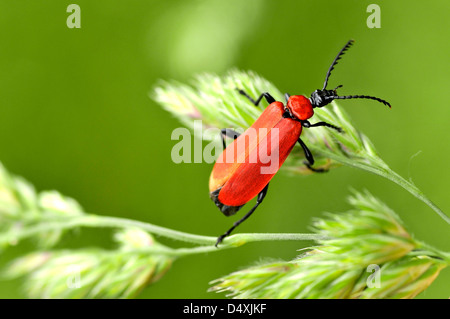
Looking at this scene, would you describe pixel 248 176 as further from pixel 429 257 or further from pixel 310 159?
pixel 429 257

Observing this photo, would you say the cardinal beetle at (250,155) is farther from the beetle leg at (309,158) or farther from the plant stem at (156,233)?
the plant stem at (156,233)

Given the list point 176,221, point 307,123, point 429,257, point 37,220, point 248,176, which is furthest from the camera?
point 176,221

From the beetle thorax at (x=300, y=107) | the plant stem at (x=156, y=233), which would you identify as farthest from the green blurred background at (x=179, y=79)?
the plant stem at (x=156, y=233)

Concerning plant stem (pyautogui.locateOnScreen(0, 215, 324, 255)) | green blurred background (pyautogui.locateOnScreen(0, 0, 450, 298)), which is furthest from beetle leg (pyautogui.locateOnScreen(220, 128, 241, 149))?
green blurred background (pyautogui.locateOnScreen(0, 0, 450, 298))

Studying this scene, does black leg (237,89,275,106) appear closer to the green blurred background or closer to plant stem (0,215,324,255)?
plant stem (0,215,324,255)
